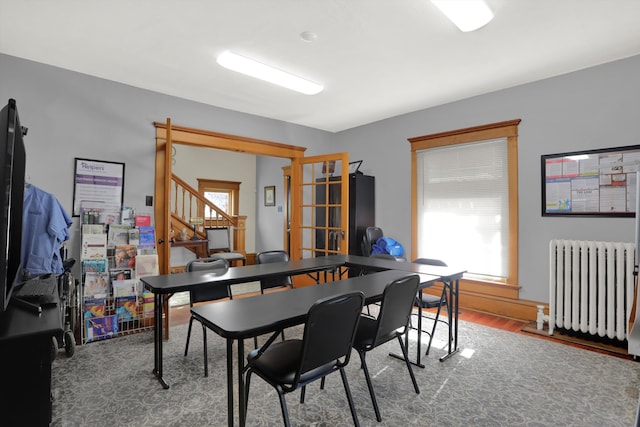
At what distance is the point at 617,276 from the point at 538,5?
2.54 metres

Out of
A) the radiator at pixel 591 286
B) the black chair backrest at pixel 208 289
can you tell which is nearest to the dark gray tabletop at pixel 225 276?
the black chair backrest at pixel 208 289

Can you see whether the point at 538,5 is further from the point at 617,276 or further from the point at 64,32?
the point at 64,32

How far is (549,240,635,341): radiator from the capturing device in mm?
3137

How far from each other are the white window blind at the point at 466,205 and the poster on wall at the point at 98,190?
394 cm

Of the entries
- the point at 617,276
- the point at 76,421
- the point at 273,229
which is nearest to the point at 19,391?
the point at 76,421

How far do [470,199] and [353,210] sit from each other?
1.67 m

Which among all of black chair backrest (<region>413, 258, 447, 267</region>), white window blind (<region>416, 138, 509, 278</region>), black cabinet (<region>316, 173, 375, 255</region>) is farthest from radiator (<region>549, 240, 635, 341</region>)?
black cabinet (<region>316, 173, 375, 255</region>)

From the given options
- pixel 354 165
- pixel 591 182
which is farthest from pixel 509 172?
pixel 354 165

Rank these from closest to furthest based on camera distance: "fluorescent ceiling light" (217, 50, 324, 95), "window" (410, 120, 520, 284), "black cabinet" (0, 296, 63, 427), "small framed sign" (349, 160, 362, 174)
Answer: "black cabinet" (0, 296, 63, 427), "fluorescent ceiling light" (217, 50, 324, 95), "window" (410, 120, 520, 284), "small framed sign" (349, 160, 362, 174)

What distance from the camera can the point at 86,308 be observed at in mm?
3355

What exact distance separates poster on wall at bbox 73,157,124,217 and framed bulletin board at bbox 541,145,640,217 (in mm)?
4816

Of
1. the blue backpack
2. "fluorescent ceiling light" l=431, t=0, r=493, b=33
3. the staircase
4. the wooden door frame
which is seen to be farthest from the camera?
the staircase

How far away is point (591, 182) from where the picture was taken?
11.5 feet

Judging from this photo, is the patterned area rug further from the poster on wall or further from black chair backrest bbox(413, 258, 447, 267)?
the poster on wall
